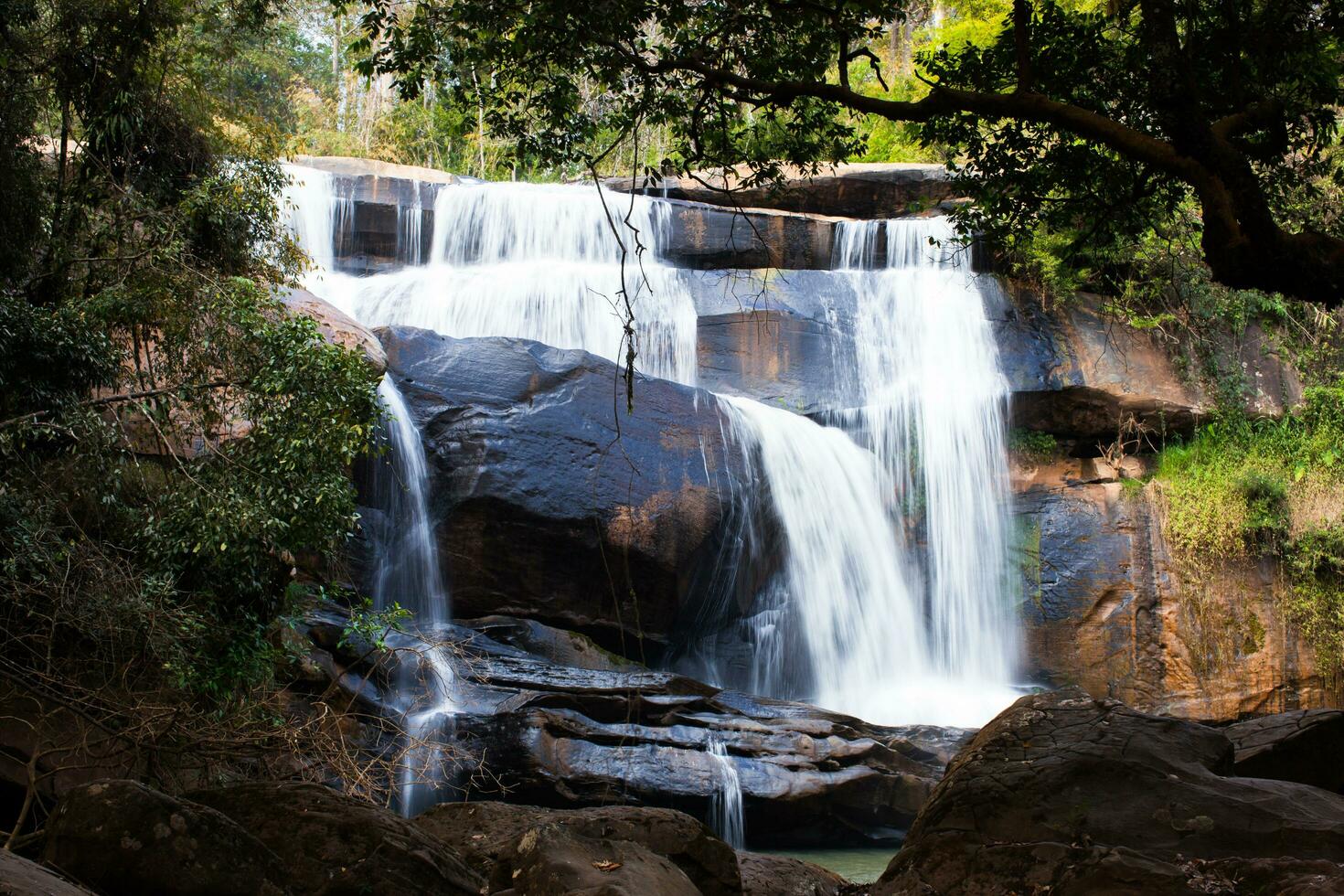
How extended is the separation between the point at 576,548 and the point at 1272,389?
11.4m

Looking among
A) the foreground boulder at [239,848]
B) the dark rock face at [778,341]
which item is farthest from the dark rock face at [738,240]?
the foreground boulder at [239,848]

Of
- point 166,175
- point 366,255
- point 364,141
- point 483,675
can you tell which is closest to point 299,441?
point 483,675

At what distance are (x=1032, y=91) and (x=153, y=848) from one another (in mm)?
5948

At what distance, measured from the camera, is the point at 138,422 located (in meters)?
9.18

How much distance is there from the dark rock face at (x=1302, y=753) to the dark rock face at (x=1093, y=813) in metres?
1.03

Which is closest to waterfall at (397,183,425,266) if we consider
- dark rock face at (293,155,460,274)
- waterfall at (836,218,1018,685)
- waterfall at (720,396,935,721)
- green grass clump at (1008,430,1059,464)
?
dark rock face at (293,155,460,274)

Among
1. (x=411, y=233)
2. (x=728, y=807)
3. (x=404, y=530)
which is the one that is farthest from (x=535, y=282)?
(x=728, y=807)

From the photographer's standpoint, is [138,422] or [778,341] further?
[778,341]

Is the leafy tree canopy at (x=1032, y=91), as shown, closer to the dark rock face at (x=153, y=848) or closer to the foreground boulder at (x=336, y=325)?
the foreground boulder at (x=336, y=325)

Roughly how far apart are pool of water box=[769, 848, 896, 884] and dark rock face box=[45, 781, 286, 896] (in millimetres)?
5965

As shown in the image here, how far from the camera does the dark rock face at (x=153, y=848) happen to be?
14.2 feet

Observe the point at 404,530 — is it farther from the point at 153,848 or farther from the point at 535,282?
the point at 153,848

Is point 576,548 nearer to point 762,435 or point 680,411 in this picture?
point 680,411

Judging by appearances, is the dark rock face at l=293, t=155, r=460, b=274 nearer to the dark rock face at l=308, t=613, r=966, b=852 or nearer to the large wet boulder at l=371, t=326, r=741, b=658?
the large wet boulder at l=371, t=326, r=741, b=658
